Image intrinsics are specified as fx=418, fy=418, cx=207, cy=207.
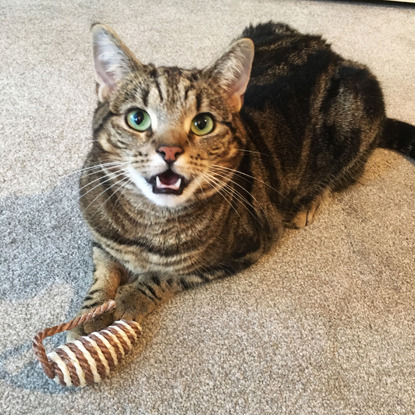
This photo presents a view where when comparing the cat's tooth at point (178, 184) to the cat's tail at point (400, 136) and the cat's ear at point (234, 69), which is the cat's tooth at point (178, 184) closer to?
the cat's ear at point (234, 69)

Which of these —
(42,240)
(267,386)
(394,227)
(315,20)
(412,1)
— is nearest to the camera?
(267,386)

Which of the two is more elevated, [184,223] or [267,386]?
[184,223]

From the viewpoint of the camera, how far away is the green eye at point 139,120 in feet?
3.06

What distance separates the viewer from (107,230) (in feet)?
3.55

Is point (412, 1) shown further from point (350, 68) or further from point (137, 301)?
point (137, 301)

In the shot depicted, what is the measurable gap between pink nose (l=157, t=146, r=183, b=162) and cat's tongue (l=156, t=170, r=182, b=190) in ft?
0.14

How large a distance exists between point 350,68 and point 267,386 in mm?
1111

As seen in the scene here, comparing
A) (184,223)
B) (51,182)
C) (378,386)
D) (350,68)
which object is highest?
(350,68)

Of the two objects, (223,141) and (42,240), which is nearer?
(223,141)

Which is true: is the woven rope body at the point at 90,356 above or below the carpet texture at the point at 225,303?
above

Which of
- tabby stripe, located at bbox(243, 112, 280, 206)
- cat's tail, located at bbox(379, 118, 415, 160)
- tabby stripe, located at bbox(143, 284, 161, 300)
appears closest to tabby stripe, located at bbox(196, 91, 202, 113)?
tabby stripe, located at bbox(243, 112, 280, 206)

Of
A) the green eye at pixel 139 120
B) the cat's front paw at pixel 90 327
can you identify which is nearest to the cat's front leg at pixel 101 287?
the cat's front paw at pixel 90 327

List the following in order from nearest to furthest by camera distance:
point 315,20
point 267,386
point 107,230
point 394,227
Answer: point 267,386
point 107,230
point 394,227
point 315,20

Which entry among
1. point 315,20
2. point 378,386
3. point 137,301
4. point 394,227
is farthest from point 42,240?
point 315,20
